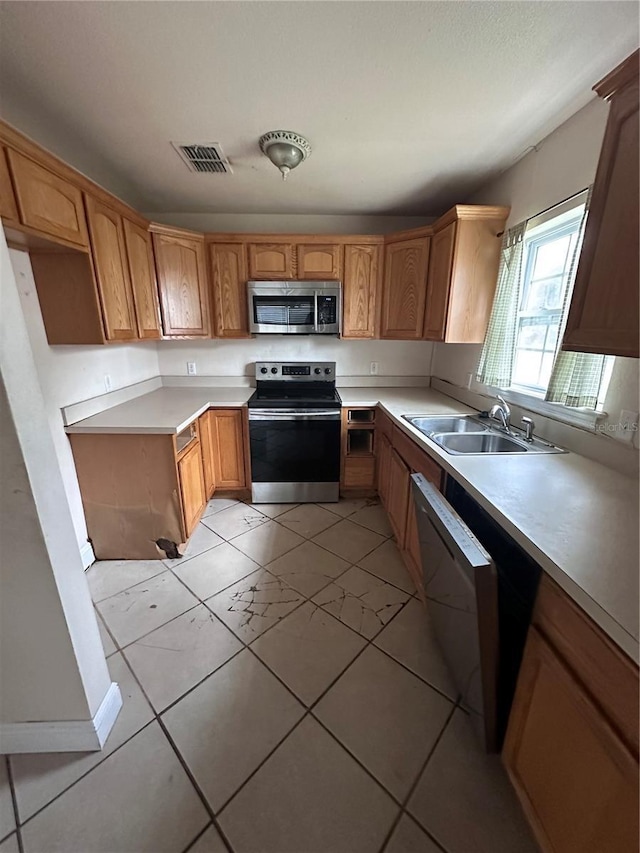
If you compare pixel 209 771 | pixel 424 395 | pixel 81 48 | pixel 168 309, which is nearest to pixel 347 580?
pixel 209 771

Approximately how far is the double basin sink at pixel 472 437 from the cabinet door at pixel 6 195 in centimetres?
209

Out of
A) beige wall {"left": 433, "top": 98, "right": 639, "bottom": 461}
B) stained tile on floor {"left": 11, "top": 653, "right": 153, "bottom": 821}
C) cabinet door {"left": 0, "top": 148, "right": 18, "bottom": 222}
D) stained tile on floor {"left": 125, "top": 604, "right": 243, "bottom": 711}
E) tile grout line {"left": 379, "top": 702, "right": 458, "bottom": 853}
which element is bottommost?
stained tile on floor {"left": 125, "top": 604, "right": 243, "bottom": 711}

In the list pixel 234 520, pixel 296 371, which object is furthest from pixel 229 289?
pixel 234 520

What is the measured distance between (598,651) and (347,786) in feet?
3.14

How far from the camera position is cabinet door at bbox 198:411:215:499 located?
2.66m

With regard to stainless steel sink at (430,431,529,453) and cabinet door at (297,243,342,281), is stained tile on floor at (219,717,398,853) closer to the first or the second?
stainless steel sink at (430,431,529,453)

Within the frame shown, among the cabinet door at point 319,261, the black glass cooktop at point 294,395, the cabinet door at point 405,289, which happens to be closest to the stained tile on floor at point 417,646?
the black glass cooktop at point 294,395

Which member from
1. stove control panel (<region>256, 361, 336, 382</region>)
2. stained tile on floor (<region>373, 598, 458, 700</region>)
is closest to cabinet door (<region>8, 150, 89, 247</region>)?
stove control panel (<region>256, 361, 336, 382</region>)

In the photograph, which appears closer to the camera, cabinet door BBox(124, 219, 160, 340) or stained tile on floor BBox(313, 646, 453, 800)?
stained tile on floor BBox(313, 646, 453, 800)

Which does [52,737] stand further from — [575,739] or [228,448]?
[228,448]

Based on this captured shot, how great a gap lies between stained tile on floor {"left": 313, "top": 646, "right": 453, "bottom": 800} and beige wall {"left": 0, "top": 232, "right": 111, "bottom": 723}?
35.8 inches

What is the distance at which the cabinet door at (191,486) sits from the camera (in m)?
2.26

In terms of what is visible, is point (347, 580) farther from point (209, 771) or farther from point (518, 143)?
point (518, 143)

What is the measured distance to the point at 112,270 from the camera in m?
2.03
